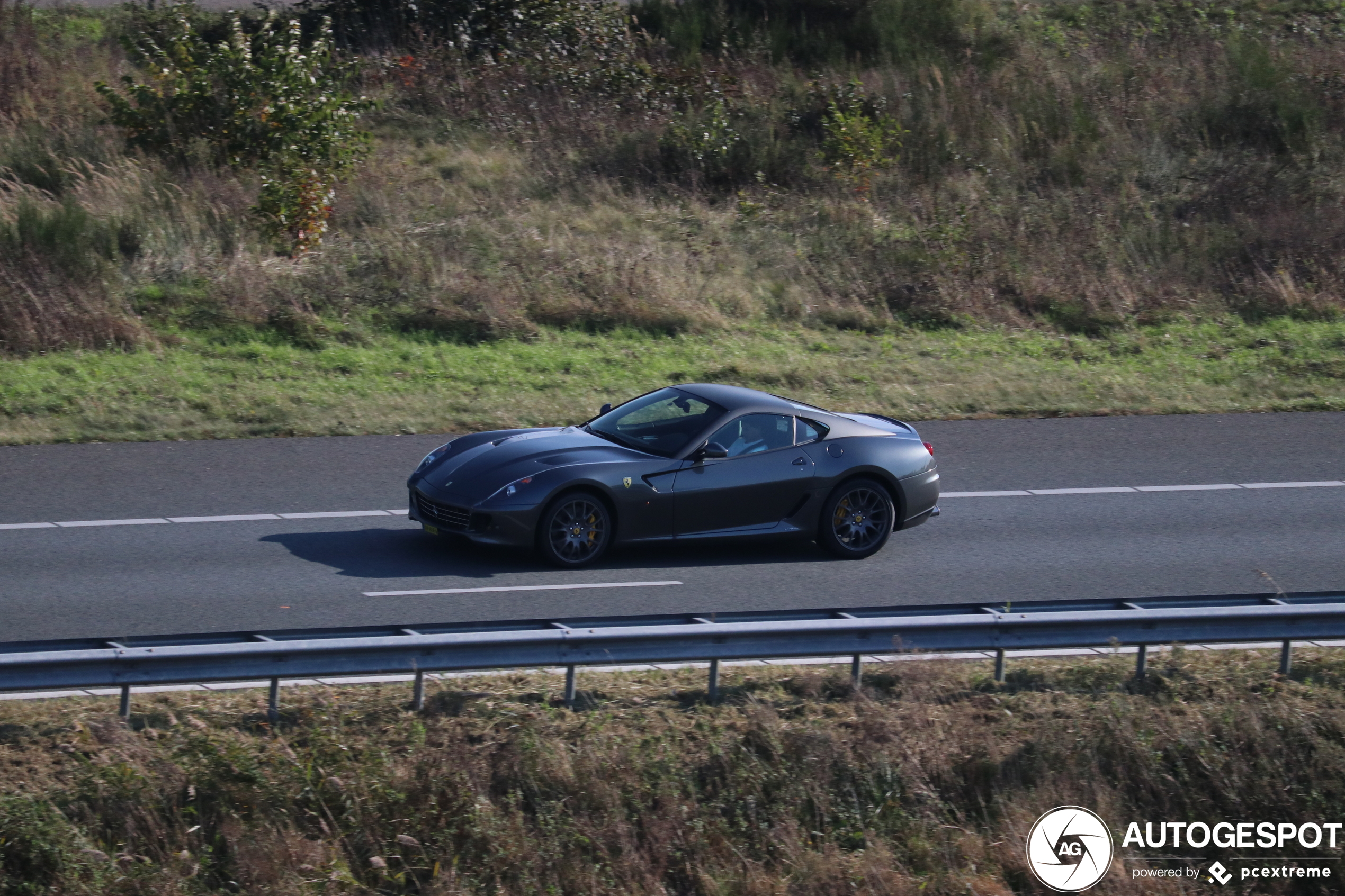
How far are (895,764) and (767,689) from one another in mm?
848

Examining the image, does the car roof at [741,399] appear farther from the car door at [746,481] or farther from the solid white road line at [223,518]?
the solid white road line at [223,518]

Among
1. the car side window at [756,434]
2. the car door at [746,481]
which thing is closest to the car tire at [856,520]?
the car door at [746,481]

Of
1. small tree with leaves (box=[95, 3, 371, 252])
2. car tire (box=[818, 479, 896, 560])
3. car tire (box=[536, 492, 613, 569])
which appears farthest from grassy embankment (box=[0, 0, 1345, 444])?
car tire (box=[818, 479, 896, 560])

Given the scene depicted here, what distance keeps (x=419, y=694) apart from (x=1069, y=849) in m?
3.52

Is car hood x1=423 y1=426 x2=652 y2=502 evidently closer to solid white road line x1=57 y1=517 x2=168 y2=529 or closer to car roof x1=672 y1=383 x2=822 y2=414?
car roof x1=672 y1=383 x2=822 y2=414

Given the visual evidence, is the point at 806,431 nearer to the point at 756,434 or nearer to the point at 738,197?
the point at 756,434

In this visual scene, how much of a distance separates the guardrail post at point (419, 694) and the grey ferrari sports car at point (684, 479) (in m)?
2.40

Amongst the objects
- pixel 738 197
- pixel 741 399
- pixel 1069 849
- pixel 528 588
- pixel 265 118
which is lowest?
pixel 1069 849

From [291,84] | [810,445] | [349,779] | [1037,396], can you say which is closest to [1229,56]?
[1037,396]

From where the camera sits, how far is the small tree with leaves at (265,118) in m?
18.8

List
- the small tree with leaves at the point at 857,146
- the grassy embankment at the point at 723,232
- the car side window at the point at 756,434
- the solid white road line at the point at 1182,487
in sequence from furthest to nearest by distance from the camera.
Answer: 1. the small tree with leaves at the point at 857,146
2. the grassy embankment at the point at 723,232
3. the solid white road line at the point at 1182,487
4. the car side window at the point at 756,434

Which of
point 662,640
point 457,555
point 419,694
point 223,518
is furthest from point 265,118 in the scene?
point 662,640

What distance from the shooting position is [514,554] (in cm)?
1021

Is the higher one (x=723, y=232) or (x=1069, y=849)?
(x=723, y=232)
